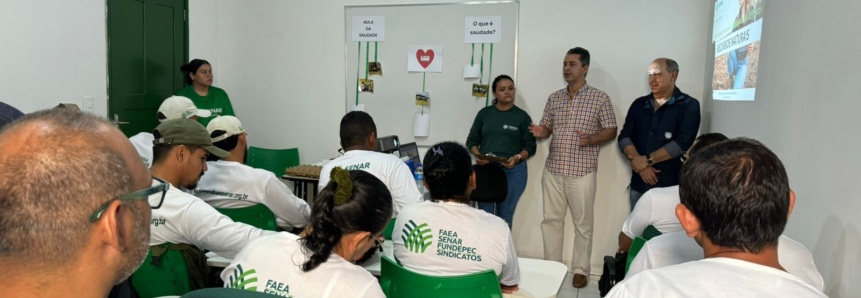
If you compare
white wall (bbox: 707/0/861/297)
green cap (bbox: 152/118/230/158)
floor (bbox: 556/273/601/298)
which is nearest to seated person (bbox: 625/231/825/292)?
white wall (bbox: 707/0/861/297)

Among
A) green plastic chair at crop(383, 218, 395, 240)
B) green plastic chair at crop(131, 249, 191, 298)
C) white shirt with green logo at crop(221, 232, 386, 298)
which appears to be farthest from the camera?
green plastic chair at crop(383, 218, 395, 240)

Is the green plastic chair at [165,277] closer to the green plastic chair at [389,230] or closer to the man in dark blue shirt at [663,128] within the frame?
the green plastic chair at [389,230]

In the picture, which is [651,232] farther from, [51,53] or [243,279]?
[51,53]

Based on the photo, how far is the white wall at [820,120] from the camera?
74.7 inches

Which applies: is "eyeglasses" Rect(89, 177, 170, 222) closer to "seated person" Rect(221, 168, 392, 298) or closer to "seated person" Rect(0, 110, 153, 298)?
"seated person" Rect(0, 110, 153, 298)

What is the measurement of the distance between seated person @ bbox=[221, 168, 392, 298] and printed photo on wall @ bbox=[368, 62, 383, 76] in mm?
3719

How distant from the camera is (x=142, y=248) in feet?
2.85

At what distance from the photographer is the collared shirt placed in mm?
4098

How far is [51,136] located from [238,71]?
5309 millimetres

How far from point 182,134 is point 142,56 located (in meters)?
2.98

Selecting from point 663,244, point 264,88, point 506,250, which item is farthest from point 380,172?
point 264,88

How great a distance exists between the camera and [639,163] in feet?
14.1

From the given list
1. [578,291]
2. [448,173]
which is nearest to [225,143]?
[448,173]

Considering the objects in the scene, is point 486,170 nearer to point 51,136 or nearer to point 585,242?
point 585,242
